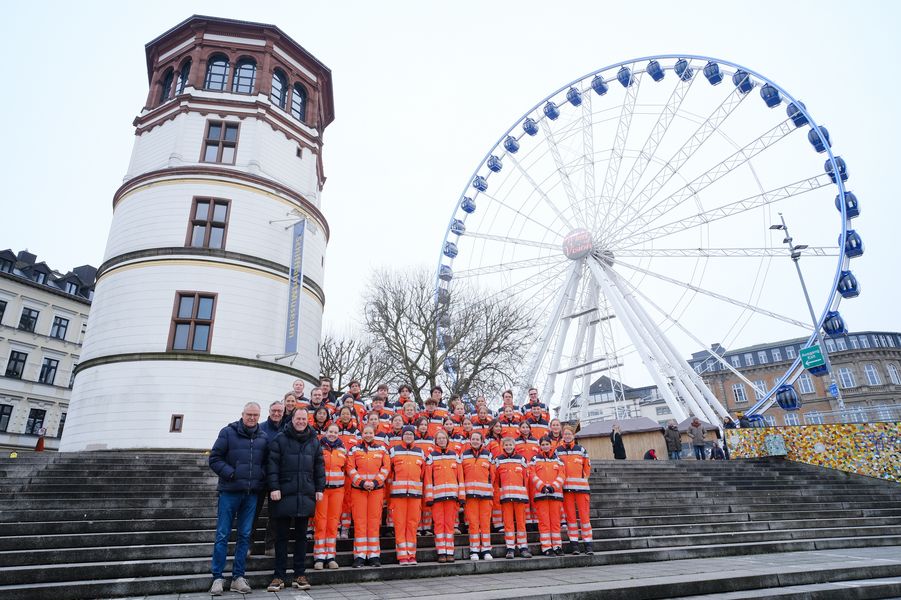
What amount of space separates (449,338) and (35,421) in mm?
32969

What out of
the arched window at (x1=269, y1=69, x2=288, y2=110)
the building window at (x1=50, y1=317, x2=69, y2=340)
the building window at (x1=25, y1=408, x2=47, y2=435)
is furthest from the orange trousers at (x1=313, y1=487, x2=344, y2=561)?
the building window at (x1=50, y1=317, x2=69, y2=340)

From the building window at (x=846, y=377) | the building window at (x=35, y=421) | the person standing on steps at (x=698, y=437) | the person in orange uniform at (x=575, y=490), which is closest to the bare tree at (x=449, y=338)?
the person standing on steps at (x=698, y=437)

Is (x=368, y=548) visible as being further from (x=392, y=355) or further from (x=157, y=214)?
(x=392, y=355)

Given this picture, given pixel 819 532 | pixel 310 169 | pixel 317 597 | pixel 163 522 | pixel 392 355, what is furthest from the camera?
pixel 392 355

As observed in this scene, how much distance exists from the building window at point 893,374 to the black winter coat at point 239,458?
6952 centimetres

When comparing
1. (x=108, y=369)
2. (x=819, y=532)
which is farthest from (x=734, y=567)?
(x=108, y=369)

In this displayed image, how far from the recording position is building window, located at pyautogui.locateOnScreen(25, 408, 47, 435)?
37.6 meters

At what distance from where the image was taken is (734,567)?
777cm

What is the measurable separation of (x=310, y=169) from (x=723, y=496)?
65.4ft

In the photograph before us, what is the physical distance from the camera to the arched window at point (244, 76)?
72.6 feet

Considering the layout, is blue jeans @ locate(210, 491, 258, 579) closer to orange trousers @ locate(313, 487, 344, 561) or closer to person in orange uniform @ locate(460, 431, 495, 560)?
orange trousers @ locate(313, 487, 344, 561)

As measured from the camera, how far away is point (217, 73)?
22.1 m

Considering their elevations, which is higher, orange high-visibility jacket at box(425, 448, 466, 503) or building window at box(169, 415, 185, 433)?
building window at box(169, 415, 185, 433)

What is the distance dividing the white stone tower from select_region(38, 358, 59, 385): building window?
91.7 ft
